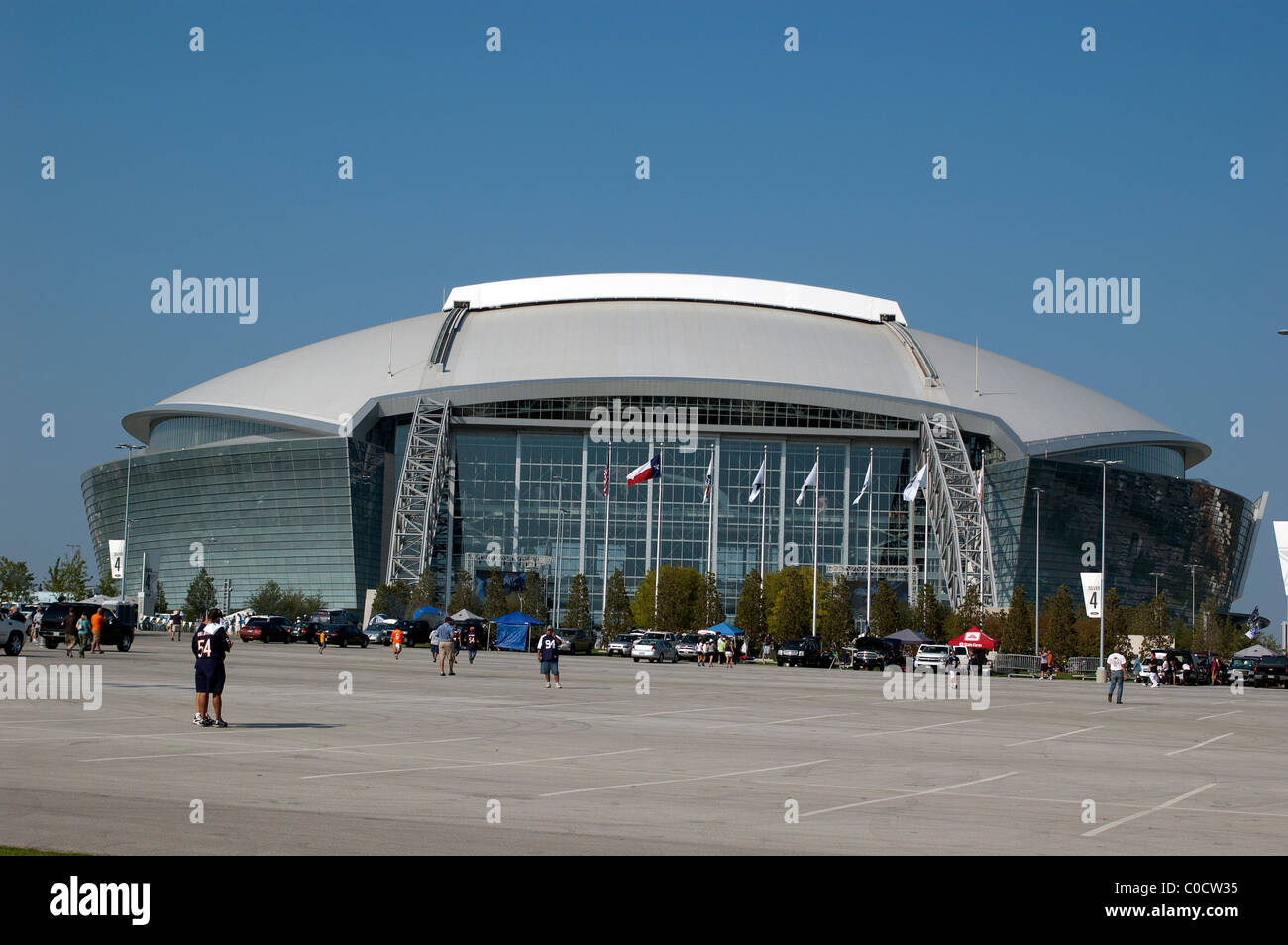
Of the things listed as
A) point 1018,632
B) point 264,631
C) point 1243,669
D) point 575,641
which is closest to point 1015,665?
point 1018,632

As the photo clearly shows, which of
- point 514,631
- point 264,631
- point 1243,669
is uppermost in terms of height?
point 264,631

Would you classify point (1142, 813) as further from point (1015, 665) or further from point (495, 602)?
point (495, 602)

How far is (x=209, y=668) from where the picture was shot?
21719 mm

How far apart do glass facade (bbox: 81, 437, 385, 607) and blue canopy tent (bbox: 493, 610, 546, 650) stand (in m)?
34.3

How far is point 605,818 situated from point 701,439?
10736cm

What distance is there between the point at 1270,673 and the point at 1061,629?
15.8 m

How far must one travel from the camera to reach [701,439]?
12012 cm

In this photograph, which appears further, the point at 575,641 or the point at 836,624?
the point at 836,624

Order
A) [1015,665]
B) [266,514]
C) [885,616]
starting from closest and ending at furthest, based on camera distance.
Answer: [1015,665] < [885,616] < [266,514]

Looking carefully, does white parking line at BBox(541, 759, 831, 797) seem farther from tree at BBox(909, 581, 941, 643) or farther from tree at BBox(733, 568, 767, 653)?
tree at BBox(909, 581, 941, 643)
